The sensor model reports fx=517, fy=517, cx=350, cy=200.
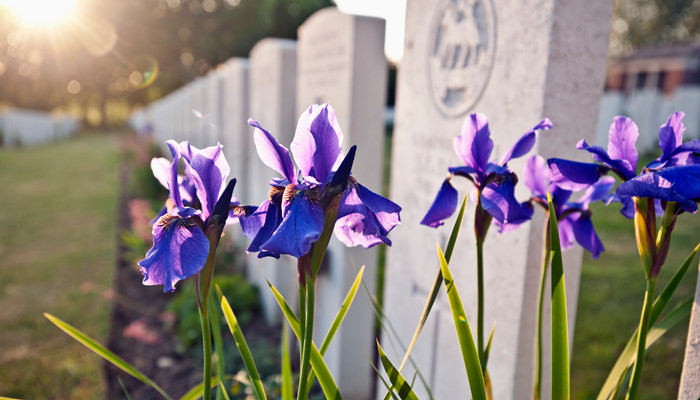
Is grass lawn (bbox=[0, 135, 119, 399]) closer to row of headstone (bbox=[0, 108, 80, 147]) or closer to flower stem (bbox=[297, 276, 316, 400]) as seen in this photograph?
flower stem (bbox=[297, 276, 316, 400])

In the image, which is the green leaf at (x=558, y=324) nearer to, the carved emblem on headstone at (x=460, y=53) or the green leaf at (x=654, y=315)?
the green leaf at (x=654, y=315)

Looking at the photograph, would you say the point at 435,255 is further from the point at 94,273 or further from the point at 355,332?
the point at 94,273

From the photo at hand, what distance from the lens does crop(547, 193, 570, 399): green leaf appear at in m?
0.81

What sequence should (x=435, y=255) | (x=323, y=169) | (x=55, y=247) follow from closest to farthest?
(x=323, y=169) → (x=435, y=255) → (x=55, y=247)

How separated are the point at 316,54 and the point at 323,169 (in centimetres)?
232

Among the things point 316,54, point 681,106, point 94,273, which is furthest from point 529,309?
point 681,106

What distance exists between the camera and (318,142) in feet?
2.29

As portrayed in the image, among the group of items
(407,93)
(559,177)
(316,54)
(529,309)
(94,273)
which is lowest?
(94,273)

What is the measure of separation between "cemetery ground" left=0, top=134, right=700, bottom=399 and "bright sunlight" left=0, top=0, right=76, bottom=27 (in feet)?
51.9

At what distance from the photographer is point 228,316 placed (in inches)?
34.4

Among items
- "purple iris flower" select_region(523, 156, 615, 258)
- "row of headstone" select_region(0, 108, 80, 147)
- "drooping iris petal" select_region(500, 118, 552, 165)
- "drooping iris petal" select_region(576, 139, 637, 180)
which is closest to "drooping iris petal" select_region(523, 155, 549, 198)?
"purple iris flower" select_region(523, 156, 615, 258)

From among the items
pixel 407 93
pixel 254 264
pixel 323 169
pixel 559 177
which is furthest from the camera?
pixel 254 264

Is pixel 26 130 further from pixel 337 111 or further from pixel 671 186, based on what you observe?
pixel 671 186

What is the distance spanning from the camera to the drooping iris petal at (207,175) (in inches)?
29.3
